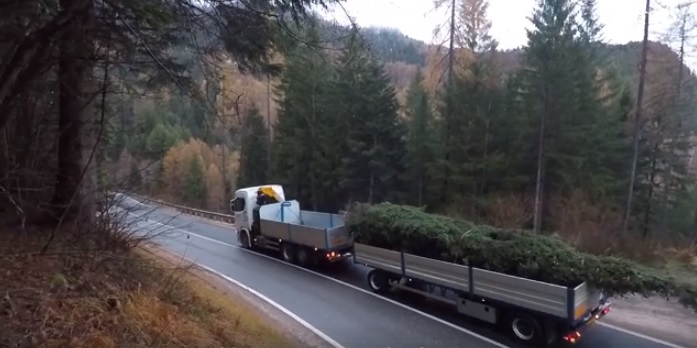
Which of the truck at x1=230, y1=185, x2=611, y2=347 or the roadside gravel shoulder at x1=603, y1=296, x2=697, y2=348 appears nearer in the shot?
the truck at x1=230, y1=185, x2=611, y2=347

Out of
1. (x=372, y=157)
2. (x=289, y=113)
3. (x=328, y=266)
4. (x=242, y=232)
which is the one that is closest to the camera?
(x=328, y=266)

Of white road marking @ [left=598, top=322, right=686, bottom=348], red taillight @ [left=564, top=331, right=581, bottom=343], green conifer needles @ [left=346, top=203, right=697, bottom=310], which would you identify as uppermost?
green conifer needles @ [left=346, top=203, right=697, bottom=310]

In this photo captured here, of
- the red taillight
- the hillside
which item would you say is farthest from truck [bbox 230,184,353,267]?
the red taillight

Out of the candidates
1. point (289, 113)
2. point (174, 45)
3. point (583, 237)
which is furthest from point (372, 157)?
point (174, 45)

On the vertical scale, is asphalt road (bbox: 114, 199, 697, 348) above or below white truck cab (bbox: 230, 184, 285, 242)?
below

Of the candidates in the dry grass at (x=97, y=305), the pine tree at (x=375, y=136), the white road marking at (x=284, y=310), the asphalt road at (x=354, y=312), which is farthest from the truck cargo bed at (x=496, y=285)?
the pine tree at (x=375, y=136)

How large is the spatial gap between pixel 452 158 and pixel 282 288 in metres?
13.6

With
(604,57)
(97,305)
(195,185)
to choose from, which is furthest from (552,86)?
(195,185)

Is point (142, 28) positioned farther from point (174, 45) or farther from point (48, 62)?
point (174, 45)

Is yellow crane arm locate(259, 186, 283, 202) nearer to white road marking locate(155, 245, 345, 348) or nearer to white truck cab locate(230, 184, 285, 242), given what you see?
white truck cab locate(230, 184, 285, 242)

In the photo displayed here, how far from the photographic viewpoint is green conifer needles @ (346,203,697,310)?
25.7 feet

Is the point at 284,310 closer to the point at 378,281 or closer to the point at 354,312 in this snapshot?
the point at 354,312

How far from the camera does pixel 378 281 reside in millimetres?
12555

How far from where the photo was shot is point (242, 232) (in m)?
20.1
